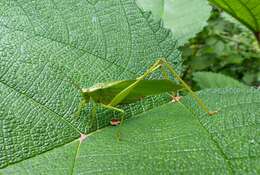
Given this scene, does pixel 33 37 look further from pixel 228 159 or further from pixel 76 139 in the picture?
pixel 228 159

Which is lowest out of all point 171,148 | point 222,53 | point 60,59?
point 222,53

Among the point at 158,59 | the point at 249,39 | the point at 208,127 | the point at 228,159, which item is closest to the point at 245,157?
the point at 228,159

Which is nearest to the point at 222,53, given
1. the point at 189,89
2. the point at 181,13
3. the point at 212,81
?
the point at 212,81

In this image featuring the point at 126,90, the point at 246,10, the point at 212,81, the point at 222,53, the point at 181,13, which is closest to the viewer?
the point at 126,90

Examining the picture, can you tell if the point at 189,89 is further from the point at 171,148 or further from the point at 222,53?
the point at 222,53

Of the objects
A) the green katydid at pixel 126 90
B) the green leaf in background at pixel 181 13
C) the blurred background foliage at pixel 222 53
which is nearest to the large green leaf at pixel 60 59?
the green katydid at pixel 126 90

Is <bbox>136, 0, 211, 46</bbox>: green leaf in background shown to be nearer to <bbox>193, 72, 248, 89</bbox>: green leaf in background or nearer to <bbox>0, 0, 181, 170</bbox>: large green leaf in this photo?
<bbox>0, 0, 181, 170</bbox>: large green leaf

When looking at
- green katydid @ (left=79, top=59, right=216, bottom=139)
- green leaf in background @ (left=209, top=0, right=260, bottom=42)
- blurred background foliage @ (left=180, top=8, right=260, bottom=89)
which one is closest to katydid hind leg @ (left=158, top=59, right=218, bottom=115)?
green katydid @ (left=79, top=59, right=216, bottom=139)
